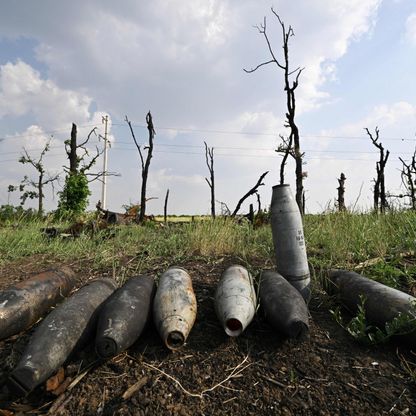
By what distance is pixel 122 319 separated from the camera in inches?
90.7

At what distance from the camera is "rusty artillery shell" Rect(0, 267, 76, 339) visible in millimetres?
2613

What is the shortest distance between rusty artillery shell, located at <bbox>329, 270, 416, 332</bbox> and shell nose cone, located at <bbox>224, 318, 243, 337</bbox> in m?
1.08

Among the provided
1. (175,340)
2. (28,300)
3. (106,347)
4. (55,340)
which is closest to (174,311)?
(175,340)

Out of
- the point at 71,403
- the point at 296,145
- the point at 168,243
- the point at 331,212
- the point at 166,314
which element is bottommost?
the point at 71,403

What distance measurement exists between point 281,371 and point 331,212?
467cm

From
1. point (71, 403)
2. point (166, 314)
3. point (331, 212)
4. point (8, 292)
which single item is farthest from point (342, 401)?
point (331, 212)

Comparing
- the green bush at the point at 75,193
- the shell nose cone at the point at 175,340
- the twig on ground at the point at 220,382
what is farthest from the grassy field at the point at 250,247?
the green bush at the point at 75,193

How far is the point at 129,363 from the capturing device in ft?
7.59

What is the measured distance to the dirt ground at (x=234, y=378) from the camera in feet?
6.41

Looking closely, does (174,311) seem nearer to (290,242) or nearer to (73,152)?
(290,242)

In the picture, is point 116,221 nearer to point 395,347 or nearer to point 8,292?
point 8,292

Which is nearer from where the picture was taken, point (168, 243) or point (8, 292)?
point (8, 292)

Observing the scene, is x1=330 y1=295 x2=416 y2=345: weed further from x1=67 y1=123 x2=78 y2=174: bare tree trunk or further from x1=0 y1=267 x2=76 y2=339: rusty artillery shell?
x1=67 y1=123 x2=78 y2=174: bare tree trunk

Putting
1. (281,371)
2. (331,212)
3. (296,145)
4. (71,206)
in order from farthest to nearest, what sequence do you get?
(71,206) < (296,145) < (331,212) < (281,371)
